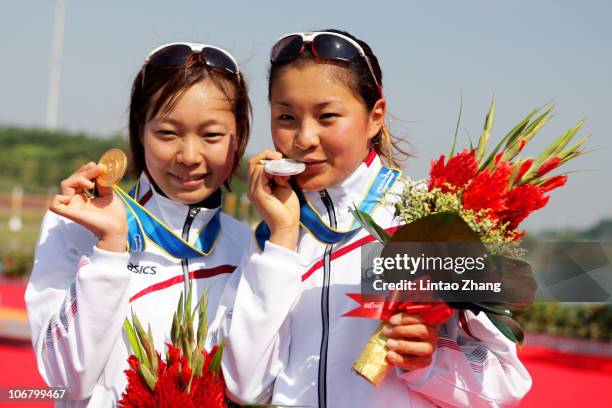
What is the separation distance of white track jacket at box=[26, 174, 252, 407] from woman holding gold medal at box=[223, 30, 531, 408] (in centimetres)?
21

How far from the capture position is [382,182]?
2.57m

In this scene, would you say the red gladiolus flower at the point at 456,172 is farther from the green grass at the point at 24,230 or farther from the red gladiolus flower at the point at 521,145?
the green grass at the point at 24,230

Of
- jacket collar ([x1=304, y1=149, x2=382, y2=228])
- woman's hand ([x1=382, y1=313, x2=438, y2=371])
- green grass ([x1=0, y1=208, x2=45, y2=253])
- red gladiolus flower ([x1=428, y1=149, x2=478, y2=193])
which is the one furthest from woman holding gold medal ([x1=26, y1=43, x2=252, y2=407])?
green grass ([x1=0, y1=208, x2=45, y2=253])

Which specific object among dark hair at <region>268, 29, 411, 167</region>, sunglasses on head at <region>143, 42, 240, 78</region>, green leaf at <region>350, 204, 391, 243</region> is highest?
sunglasses on head at <region>143, 42, 240, 78</region>

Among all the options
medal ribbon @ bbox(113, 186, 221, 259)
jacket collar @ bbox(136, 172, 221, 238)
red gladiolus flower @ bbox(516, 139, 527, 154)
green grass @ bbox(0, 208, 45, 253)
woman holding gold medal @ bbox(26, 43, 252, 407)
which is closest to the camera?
red gladiolus flower @ bbox(516, 139, 527, 154)

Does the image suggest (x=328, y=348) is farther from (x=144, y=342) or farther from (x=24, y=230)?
(x=24, y=230)

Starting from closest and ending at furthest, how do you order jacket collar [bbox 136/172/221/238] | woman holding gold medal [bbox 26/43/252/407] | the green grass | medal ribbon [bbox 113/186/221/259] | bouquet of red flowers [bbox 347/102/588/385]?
bouquet of red flowers [bbox 347/102/588/385]
woman holding gold medal [bbox 26/43/252/407]
medal ribbon [bbox 113/186/221/259]
jacket collar [bbox 136/172/221/238]
the green grass

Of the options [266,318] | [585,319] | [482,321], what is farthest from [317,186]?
[585,319]

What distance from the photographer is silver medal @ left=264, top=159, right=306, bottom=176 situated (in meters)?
2.39

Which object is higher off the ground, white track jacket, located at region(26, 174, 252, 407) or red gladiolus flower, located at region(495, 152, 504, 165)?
red gladiolus flower, located at region(495, 152, 504, 165)

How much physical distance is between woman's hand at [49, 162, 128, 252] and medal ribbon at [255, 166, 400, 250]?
1.51ft

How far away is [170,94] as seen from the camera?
2.74 meters

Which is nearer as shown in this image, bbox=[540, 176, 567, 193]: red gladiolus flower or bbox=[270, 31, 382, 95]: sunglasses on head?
bbox=[540, 176, 567, 193]: red gladiolus flower

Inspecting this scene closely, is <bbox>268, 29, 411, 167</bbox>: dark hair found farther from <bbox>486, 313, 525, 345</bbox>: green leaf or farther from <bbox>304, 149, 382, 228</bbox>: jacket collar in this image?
<bbox>486, 313, 525, 345</bbox>: green leaf
